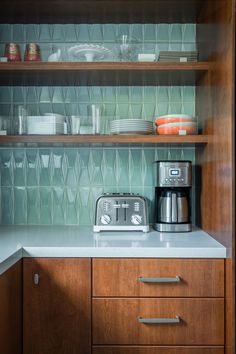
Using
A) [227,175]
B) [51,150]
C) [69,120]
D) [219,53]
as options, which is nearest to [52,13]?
[69,120]

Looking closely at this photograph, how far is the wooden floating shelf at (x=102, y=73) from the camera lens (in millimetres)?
1888

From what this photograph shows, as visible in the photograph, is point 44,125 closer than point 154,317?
No

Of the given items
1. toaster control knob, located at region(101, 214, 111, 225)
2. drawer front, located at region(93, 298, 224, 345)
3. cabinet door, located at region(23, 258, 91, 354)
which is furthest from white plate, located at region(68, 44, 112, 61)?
drawer front, located at region(93, 298, 224, 345)

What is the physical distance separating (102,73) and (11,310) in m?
1.25

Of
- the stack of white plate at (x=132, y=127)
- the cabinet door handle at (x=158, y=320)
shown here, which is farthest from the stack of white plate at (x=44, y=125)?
the cabinet door handle at (x=158, y=320)

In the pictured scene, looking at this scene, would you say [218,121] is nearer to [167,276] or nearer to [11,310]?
[167,276]

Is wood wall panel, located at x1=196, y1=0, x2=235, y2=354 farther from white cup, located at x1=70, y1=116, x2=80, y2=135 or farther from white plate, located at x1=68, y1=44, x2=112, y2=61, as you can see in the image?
white cup, located at x1=70, y1=116, x2=80, y2=135

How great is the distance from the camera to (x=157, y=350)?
160cm

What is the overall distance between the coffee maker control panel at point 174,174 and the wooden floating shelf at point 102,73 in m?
0.49

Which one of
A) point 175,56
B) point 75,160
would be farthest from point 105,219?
point 175,56

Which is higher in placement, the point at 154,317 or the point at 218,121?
the point at 218,121

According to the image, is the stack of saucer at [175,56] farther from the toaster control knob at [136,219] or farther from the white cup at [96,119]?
the toaster control knob at [136,219]

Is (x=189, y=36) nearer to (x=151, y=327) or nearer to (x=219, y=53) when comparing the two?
(x=219, y=53)

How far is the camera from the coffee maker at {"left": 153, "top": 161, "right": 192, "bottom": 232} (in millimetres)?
1911
